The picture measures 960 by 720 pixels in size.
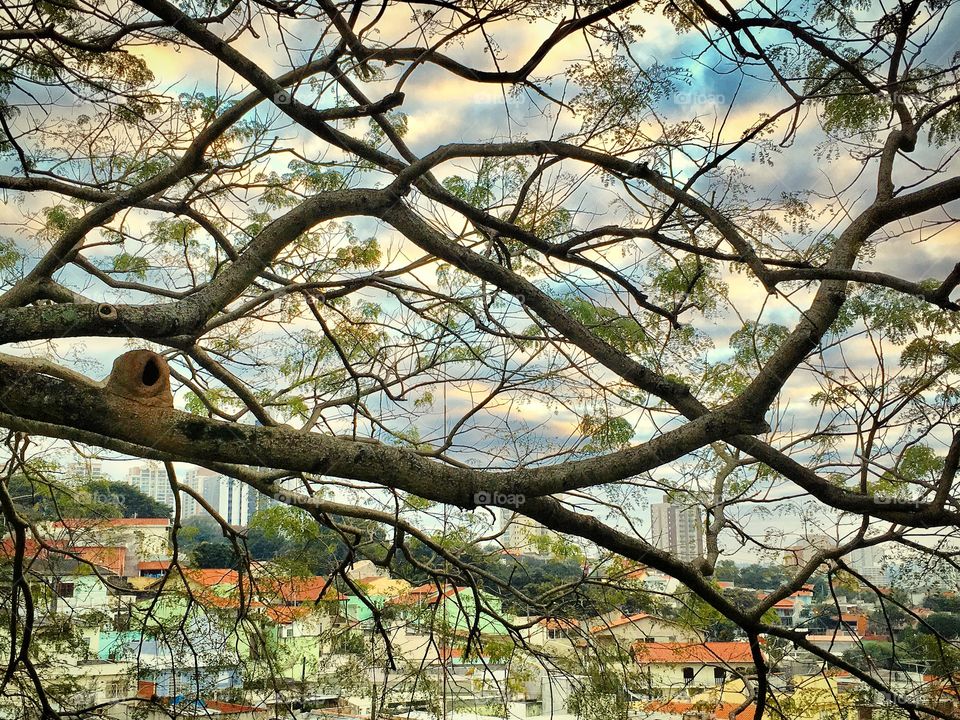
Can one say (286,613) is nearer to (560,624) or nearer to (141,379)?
(560,624)

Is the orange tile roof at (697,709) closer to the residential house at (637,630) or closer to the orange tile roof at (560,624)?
the residential house at (637,630)

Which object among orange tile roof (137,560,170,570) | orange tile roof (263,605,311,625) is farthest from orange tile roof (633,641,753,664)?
orange tile roof (137,560,170,570)

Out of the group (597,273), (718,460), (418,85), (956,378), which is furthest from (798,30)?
(718,460)

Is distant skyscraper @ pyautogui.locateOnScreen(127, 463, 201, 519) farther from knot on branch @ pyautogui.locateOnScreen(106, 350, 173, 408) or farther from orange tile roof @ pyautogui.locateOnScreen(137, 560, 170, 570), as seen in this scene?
knot on branch @ pyautogui.locateOnScreen(106, 350, 173, 408)

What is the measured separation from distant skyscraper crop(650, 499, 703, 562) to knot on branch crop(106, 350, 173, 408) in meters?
1.77

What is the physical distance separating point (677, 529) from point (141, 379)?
83.9 inches

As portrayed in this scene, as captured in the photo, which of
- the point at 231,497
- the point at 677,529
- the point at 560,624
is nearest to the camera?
the point at 560,624

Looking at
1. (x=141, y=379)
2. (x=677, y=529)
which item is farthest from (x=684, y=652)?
(x=141, y=379)

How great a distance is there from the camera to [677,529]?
3.10m

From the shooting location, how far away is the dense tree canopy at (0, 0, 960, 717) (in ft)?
5.80

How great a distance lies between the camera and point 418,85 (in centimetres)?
251

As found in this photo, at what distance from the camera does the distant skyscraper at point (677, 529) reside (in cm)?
284

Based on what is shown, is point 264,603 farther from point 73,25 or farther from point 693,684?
point 73,25

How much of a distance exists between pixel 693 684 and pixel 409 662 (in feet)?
3.60
